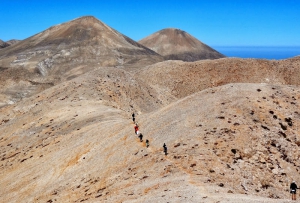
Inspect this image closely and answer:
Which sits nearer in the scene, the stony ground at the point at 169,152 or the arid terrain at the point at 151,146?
the stony ground at the point at 169,152

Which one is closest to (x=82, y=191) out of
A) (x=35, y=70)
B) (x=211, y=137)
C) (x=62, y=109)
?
(x=211, y=137)

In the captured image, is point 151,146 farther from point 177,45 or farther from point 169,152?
point 177,45

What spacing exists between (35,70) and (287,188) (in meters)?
75.2

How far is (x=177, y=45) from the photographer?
159500mm

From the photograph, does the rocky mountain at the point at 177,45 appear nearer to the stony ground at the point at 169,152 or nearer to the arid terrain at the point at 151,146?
the arid terrain at the point at 151,146

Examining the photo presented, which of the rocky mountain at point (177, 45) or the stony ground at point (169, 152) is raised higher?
the rocky mountain at point (177, 45)

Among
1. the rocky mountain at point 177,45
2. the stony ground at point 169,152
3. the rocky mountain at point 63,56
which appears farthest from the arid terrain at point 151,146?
the rocky mountain at point 177,45

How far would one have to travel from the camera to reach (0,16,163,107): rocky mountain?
77.3m

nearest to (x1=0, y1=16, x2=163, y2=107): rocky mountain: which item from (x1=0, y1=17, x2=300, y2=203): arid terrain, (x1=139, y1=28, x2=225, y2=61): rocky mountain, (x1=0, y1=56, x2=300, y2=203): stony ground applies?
(x1=0, y1=17, x2=300, y2=203): arid terrain

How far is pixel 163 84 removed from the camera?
61156 millimetres

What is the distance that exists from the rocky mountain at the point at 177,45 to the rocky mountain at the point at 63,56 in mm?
46400

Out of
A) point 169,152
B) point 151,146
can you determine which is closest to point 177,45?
point 151,146

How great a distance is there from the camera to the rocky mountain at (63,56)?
77312 millimetres

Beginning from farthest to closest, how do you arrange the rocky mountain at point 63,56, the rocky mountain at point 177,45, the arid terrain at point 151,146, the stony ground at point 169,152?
the rocky mountain at point 177,45, the rocky mountain at point 63,56, the arid terrain at point 151,146, the stony ground at point 169,152
